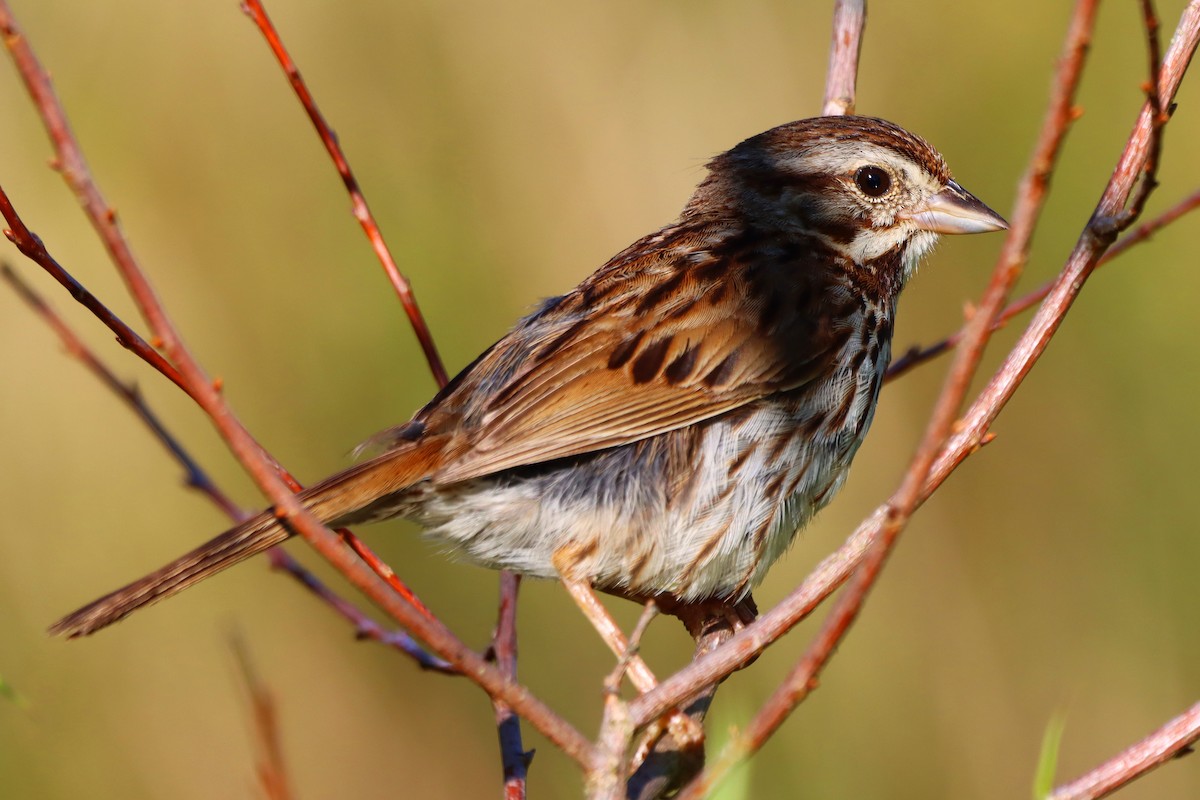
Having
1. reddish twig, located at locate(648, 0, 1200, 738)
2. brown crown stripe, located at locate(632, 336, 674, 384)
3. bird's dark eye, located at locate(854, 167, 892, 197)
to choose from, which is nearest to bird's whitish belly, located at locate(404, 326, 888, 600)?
brown crown stripe, located at locate(632, 336, 674, 384)

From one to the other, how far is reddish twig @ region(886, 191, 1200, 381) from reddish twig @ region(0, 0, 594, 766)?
4.14 ft

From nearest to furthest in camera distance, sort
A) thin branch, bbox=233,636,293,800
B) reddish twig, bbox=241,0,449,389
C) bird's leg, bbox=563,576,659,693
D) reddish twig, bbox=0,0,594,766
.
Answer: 1. thin branch, bbox=233,636,293,800
2. reddish twig, bbox=0,0,594,766
3. reddish twig, bbox=241,0,449,389
4. bird's leg, bbox=563,576,659,693

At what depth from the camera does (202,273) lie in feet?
15.4

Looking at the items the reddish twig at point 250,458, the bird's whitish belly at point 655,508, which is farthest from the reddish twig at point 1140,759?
the bird's whitish belly at point 655,508

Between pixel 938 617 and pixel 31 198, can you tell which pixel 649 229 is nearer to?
pixel 938 617

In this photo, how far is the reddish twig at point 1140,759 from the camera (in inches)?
74.4

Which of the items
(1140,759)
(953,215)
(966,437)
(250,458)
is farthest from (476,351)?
(250,458)

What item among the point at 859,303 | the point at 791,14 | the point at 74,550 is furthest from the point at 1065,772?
the point at 74,550

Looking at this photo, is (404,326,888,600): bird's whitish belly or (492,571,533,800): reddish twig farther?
(404,326,888,600): bird's whitish belly

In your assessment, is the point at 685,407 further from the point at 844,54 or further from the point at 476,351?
the point at 476,351

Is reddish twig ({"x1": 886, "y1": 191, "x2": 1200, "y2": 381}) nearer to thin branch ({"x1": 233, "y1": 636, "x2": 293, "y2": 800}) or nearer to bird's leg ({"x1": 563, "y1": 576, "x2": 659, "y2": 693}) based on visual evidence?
bird's leg ({"x1": 563, "y1": 576, "x2": 659, "y2": 693})

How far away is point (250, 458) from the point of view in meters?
1.45

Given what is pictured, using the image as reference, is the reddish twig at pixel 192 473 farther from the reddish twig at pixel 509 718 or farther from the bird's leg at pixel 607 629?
the bird's leg at pixel 607 629

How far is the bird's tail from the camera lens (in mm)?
2334
